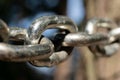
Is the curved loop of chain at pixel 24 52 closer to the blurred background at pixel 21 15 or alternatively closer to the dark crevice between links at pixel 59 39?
the dark crevice between links at pixel 59 39

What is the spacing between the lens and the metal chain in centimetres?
58

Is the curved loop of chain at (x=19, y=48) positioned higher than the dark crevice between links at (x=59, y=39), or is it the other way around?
the curved loop of chain at (x=19, y=48)

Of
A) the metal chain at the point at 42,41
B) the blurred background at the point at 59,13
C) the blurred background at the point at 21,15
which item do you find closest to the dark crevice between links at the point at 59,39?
the metal chain at the point at 42,41

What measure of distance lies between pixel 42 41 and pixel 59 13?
2629mm

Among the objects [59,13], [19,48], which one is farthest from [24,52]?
[59,13]

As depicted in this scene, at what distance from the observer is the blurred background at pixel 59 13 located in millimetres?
1524

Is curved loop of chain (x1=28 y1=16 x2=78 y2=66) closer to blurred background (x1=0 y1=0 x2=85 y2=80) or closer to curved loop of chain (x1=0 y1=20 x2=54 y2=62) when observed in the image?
curved loop of chain (x1=0 y1=20 x2=54 y2=62)

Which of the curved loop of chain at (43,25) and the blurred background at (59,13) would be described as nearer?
the curved loop of chain at (43,25)

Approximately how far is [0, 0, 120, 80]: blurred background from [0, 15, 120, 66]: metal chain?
2.27 ft

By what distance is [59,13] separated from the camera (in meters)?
3.28

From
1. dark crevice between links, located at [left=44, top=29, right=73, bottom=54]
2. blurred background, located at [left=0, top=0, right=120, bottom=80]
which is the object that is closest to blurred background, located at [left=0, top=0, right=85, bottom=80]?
blurred background, located at [left=0, top=0, right=120, bottom=80]

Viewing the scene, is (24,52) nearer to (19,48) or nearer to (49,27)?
(19,48)

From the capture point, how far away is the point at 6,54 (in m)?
0.57

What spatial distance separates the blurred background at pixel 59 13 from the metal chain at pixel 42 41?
691 millimetres
